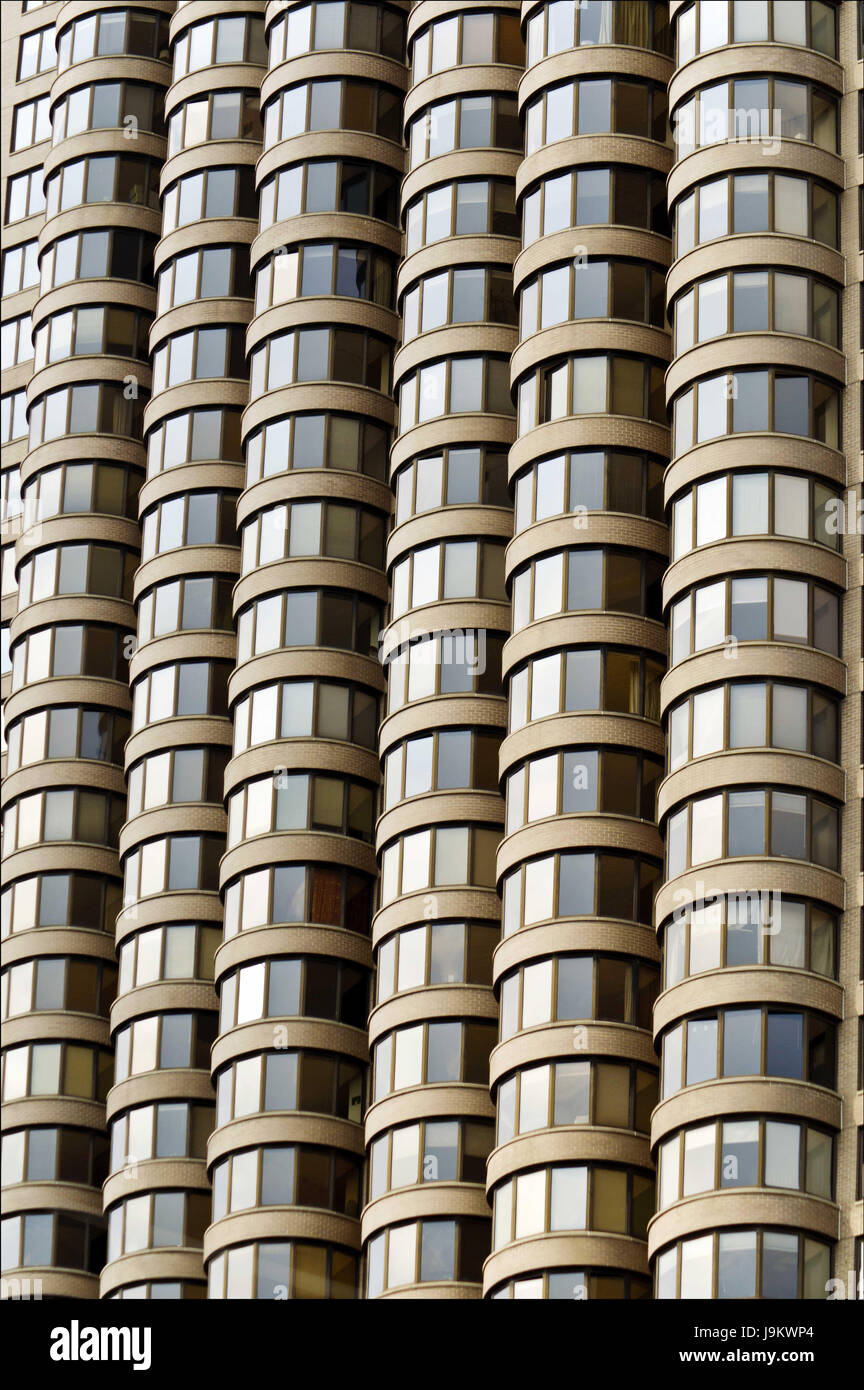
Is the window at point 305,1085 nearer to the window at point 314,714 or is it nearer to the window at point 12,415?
the window at point 314,714

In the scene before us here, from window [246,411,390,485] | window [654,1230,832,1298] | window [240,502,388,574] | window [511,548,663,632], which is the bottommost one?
window [654,1230,832,1298]

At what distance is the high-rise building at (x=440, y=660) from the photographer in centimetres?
9094

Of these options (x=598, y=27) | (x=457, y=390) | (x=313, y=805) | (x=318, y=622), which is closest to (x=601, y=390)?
(x=457, y=390)

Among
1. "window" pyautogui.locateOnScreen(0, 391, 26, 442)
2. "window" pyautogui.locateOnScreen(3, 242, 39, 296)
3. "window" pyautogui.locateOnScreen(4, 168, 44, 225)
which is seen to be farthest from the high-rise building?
"window" pyautogui.locateOnScreen(0, 391, 26, 442)

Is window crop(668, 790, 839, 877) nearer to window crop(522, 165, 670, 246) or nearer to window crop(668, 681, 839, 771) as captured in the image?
window crop(668, 681, 839, 771)

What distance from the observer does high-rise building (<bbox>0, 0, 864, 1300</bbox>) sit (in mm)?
90938

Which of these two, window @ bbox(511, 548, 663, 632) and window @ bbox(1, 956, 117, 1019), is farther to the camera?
window @ bbox(1, 956, 117, 1019)

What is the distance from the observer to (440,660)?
102062mm

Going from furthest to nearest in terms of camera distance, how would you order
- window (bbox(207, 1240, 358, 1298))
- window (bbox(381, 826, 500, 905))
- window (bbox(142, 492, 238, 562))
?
window (bbox(142, 492, 238, 562))
window (bbox(381, 826, 500, 905))
window (bbox(207, 1240, 358, 1298))

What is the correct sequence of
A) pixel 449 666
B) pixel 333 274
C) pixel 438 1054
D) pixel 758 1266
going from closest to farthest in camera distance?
pixel 758 1266, pixel 438 1054, pixel 449 666, pixel 333 274

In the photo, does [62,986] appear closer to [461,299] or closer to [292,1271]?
[292,1271]

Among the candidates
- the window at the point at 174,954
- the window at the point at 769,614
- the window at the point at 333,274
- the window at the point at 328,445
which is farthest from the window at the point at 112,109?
the window at the point at 769,614

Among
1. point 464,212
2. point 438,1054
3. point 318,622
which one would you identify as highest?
point 464,212

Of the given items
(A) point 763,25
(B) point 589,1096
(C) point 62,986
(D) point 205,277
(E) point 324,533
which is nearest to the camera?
(B) point 589,1096
